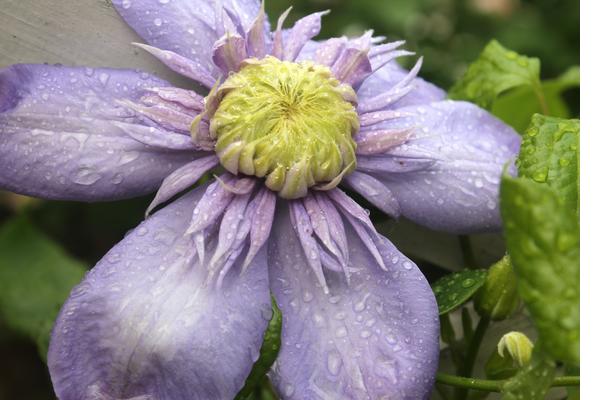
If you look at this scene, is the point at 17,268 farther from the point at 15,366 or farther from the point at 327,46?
the point at 327,46

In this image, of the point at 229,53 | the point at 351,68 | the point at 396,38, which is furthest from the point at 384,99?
the point at 396,38

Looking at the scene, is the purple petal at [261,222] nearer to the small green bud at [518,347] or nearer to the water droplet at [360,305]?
the water droplet at [360,305]

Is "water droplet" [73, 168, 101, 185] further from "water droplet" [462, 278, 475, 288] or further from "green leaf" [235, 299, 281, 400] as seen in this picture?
"water droplet" [462, 278, 475, 288]

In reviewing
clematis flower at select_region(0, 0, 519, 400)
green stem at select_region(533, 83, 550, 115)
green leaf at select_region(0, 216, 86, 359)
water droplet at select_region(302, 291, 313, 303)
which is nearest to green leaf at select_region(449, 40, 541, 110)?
green stem at select_region(533, 83, 550, 115)

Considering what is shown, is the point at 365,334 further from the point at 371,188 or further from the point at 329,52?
the point at 329,52

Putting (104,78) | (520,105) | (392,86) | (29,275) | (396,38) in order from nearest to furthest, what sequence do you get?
(104,78), (392,86), (520,105), (29,275), (396,38)

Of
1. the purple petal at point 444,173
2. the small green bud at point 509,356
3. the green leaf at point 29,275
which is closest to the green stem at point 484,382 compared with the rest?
the small green bud at point 509,356
